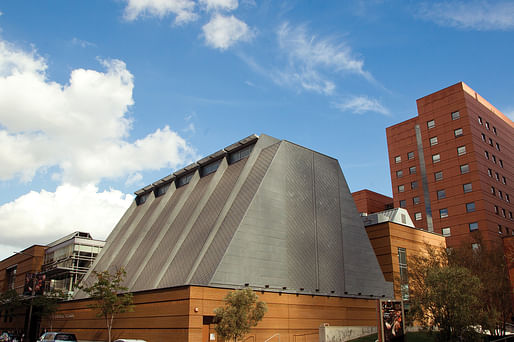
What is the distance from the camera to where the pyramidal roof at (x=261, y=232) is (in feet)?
111

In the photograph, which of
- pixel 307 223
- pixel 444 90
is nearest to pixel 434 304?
pixel 307 223

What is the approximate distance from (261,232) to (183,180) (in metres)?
20.7

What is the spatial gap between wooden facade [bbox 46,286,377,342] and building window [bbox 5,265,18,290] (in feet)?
129

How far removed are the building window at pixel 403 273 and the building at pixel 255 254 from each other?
2173 millimetres

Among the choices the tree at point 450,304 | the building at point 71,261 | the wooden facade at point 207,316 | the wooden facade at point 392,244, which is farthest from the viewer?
the building at point 71,261

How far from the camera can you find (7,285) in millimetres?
75562

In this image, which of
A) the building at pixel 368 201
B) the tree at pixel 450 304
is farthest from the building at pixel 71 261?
the building at pixel 368 201

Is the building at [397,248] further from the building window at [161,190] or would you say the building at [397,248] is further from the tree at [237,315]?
the building window at [161,190]

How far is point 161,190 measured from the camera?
57219 mm

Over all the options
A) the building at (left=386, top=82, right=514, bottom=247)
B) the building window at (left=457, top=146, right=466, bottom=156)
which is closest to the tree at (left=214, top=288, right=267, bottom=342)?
the building at (left=386, top=82, right=514, bottom=247)

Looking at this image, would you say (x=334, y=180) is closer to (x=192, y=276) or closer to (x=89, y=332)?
(x=192, y=276)

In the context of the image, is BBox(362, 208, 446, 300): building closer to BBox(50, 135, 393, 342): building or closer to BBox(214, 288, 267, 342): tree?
BBox(50, 135, 393, 342): building

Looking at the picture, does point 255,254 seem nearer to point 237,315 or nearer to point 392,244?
point 237,315

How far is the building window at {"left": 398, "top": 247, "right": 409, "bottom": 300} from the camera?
148 feet
